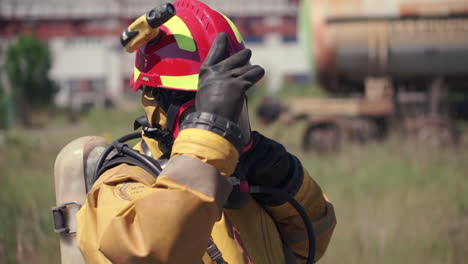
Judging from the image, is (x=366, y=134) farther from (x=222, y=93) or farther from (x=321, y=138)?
(x=222, y=93)

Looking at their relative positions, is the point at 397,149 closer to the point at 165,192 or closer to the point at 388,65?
the point at 388,65

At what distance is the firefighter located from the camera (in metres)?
1.23

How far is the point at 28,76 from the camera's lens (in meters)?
20.0

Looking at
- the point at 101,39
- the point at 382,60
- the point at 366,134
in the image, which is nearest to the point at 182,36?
the point at 366,134

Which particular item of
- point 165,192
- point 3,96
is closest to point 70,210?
point 165,192

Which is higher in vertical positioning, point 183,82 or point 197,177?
point 183,82

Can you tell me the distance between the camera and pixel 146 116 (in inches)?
62.4

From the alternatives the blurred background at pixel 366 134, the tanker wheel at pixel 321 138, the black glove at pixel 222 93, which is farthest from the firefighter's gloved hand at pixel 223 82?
the tanker wheel at pixel 321 138

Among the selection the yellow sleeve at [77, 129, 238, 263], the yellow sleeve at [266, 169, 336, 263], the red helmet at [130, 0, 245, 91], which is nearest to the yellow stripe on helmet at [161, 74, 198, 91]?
the red helmet at [130, 0, 245, 91]

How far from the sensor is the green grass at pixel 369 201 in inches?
131

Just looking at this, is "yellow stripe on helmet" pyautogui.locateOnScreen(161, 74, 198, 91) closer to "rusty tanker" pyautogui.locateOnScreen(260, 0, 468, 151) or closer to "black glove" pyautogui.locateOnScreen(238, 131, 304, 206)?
"black glove" pyautogui.locateOnScreen(238, 131, 304, 206)

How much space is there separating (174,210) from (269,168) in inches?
Result: 19.0

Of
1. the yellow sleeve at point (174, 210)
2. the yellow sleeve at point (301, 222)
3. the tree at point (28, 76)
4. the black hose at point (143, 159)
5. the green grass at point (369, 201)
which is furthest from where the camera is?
the tree at point (28, 76)

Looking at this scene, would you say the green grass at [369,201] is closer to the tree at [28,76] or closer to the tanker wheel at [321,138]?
the tanker wheel at [321,138]
